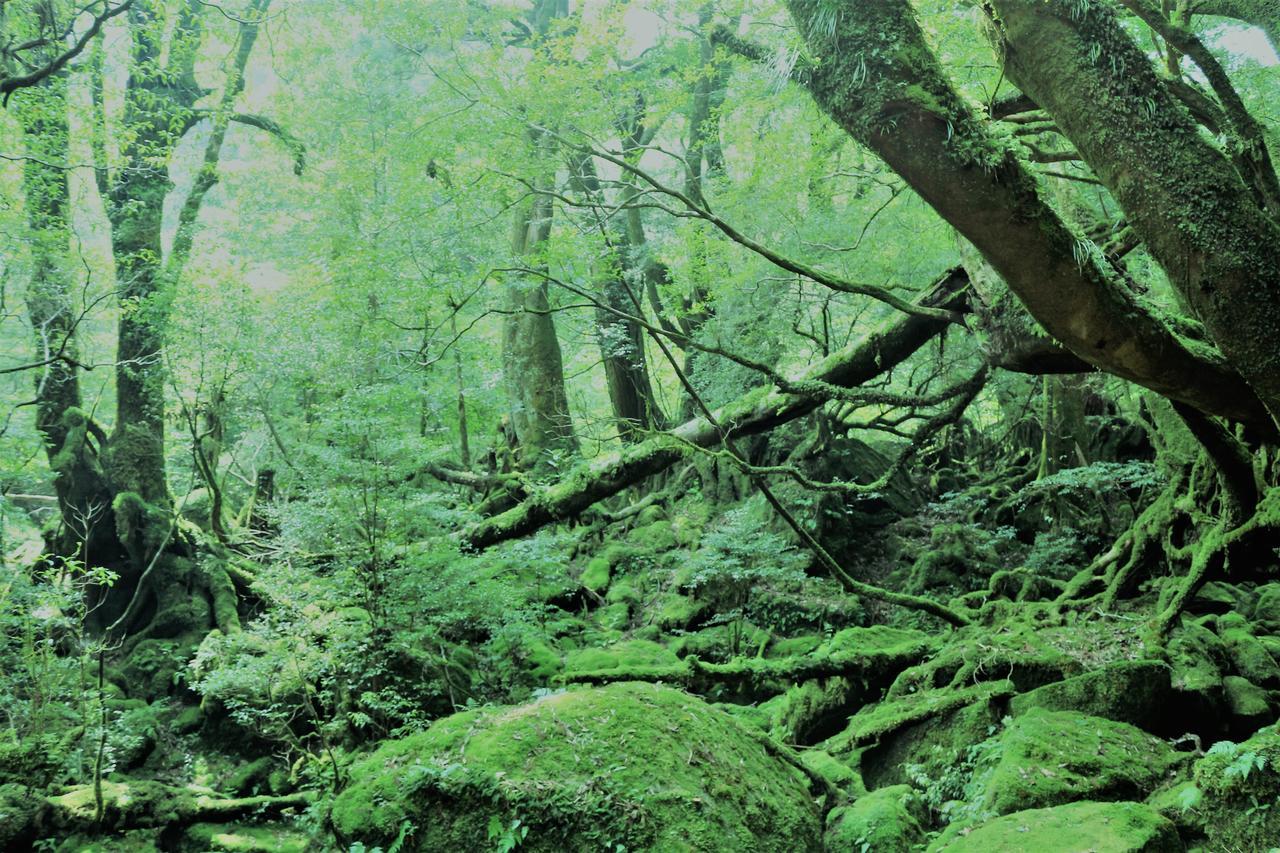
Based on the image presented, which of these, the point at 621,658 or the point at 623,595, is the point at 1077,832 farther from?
the point at 623,595

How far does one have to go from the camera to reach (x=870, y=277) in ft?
38.8

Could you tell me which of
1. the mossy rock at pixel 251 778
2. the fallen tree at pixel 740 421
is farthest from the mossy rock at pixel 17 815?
the fallen tree at pixel 740 421

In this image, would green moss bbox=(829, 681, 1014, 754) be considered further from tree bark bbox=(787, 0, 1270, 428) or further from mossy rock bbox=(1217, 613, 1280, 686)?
tree bark bbox=(787, 0, 1270, 428)

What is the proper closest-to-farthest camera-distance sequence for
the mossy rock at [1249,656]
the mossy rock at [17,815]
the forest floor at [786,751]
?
the forest floor at [786,751] → the mossy rock at [1249,656] → the mossy rock at [17,815]

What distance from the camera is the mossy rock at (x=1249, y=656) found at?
591 centimetres

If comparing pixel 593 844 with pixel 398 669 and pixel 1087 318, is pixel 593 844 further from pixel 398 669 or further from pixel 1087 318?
pixel 398 669

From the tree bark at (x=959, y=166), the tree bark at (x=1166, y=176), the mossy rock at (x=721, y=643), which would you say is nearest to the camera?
the tree bark at (x=1166, y=176)

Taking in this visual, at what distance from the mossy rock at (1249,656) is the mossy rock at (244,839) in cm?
687

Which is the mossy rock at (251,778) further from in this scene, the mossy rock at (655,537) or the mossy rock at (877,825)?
the mossy rock at (877,825)

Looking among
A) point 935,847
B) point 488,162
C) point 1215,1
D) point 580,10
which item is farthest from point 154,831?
point 580,10

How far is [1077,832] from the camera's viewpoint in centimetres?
349

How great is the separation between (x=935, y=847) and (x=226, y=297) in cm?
1135

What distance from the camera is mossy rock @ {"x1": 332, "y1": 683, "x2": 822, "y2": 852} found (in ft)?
12.8

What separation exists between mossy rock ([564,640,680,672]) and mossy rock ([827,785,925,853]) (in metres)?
2.48
